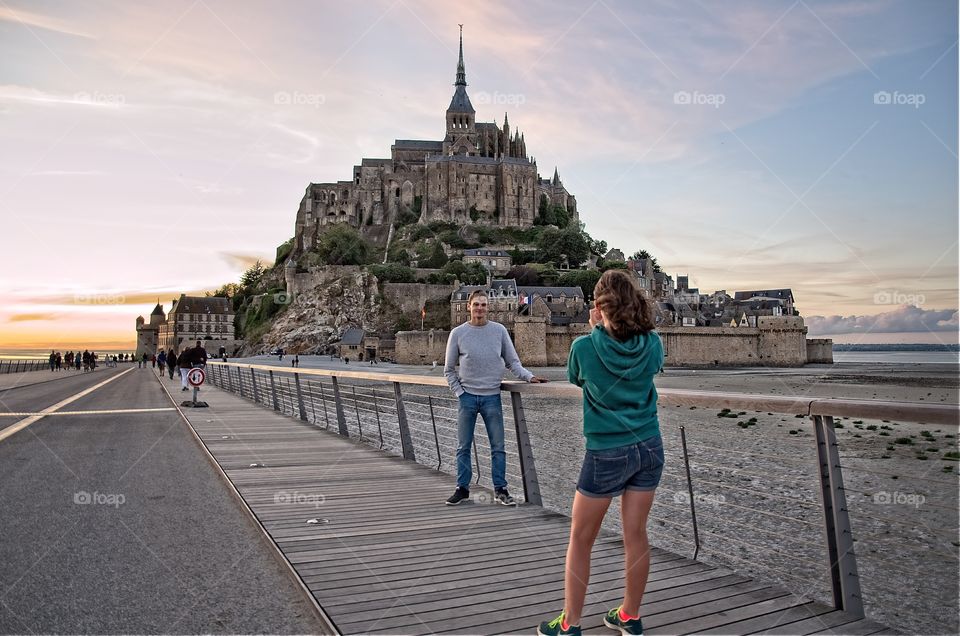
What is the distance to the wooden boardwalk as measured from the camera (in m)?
3.05

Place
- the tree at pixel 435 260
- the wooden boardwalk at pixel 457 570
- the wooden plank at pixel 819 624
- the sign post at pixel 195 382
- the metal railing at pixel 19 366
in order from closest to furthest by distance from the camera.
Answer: the wooden plank at pixel 819 624 < the wooden boardwalk at pixel 457 570 < the sign post at pixel 195 382 < the metal railing at pixel 19 366 < the tree at pixel 435 260

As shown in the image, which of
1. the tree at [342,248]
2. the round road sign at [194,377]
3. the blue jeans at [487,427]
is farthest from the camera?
the tree at [342,248]

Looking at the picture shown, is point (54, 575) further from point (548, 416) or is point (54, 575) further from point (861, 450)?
point (548, 416)

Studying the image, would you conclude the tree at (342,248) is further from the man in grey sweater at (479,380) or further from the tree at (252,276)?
the man in grey sweater at (479,380)

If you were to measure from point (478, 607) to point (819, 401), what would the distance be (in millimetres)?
1854

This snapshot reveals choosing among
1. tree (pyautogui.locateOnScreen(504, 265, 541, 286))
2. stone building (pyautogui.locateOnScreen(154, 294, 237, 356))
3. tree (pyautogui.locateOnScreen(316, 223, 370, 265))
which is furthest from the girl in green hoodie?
stone building (pyautogui.locateOnScreen(154, 294, 237, 356))

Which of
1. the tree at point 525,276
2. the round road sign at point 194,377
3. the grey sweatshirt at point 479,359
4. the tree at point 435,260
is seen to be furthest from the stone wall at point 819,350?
the grey sweatshirt at point 479,359

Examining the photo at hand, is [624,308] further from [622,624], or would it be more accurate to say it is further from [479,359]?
[479,359]

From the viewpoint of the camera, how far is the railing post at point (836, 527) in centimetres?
314

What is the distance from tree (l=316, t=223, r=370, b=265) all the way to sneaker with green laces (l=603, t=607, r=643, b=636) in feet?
284

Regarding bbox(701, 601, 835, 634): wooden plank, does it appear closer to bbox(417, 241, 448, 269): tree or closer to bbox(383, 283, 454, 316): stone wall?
bbox(383, 283, 454, 316): stone wall

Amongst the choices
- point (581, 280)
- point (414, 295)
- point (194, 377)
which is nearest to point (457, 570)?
point (194, 377)

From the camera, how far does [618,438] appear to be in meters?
2.85

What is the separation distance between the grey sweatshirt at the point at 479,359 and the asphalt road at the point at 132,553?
74.3 inches
